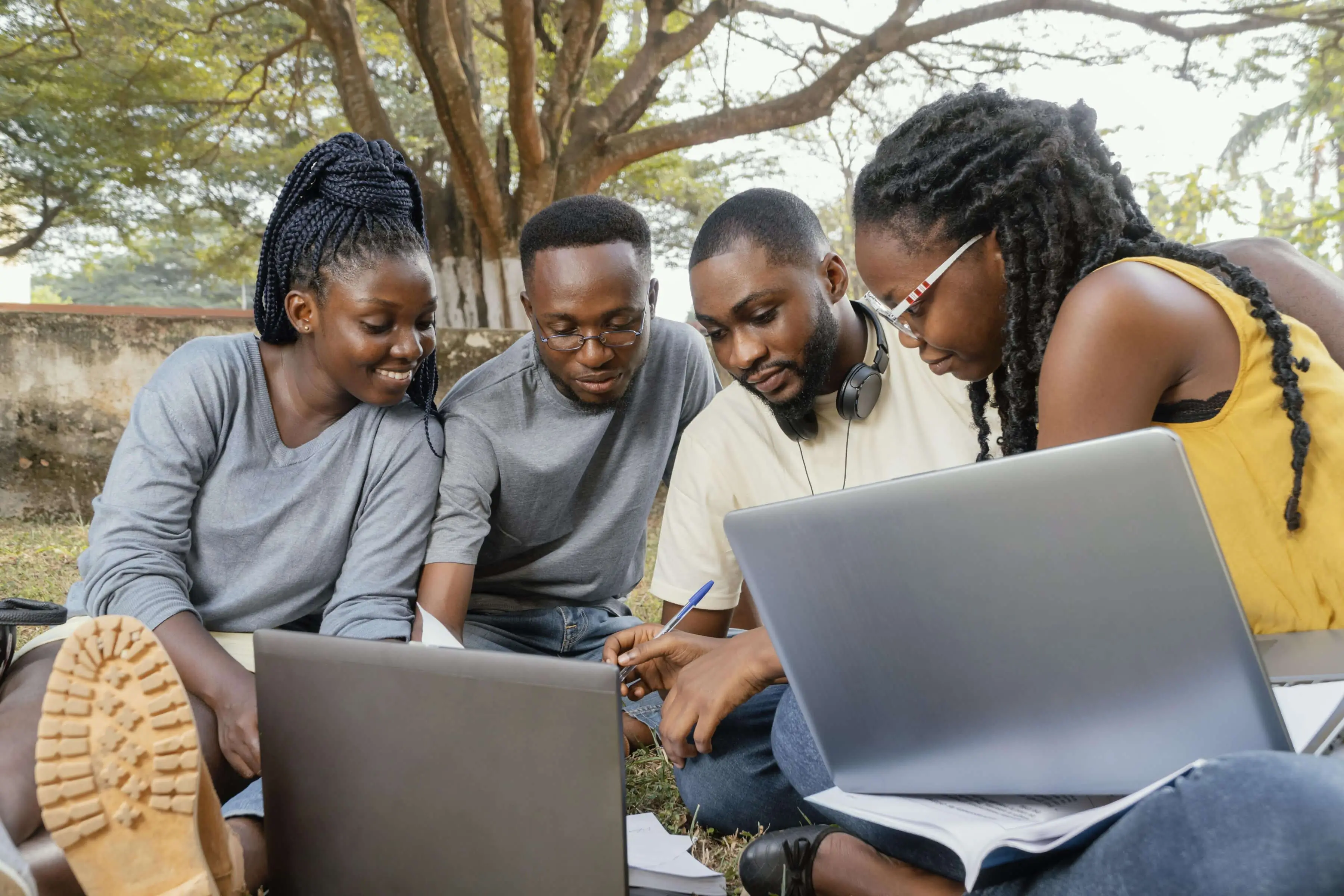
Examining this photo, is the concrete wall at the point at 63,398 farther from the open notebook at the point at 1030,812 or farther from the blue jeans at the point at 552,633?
the open notebook at the point at 1030,812

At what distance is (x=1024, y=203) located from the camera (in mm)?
1714

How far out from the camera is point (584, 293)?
98.3 inches

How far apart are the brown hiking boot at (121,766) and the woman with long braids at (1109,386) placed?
3.05ft

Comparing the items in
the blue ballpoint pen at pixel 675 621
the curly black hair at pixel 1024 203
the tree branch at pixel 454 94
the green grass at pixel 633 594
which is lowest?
the green grass at pixel 633 594

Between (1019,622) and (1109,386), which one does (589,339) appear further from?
(1019,622)

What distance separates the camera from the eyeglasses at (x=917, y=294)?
1770mm

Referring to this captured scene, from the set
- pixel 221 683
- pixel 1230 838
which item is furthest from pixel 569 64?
pixel 1230 838

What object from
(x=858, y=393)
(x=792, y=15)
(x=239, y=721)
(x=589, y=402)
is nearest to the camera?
(x=239, y=721)

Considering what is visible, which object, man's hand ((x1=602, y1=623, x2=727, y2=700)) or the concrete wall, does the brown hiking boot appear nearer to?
man's hand ((x1=602, y1=623, x2=727, y2=700))

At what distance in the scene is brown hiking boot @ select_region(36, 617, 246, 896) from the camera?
1282 millimetres

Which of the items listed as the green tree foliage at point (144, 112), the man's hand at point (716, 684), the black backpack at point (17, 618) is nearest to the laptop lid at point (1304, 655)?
the man's hand at point (716, 684)

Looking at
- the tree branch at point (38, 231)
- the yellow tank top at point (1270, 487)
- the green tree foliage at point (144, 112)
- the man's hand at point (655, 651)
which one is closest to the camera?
the yellow tank top at point (1270, 487)

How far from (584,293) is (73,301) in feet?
93.8

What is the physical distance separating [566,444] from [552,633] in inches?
21.3
